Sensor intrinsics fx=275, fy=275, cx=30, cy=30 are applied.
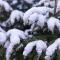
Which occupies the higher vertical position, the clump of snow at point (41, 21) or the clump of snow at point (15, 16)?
the clump of snow at point (15, 16)

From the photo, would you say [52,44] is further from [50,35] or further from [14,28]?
[14,28]

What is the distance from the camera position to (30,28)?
7.83 ft

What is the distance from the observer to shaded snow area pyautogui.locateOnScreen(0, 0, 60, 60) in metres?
2.02

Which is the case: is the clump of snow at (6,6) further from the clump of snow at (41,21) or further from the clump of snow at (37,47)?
the clump of snow at (37,47)

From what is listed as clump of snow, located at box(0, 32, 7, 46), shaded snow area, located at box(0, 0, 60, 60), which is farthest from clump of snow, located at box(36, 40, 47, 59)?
clump of snow, located at box(0, 32, 7, 46)

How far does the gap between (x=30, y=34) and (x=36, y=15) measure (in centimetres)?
17

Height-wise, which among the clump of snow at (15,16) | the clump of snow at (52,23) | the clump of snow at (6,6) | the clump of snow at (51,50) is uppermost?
the clump of snow at (6,6)

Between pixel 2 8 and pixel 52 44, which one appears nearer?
pixel 52 44

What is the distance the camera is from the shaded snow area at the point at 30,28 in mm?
2020

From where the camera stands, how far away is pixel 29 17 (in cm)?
228

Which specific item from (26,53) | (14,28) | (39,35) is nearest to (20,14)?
(14,28)

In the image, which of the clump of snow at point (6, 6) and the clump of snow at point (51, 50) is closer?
the clump of snow at point (51, 50)

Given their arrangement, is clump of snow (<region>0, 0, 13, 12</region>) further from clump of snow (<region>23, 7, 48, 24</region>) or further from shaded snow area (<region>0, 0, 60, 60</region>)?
clump of snow (<region>23, 7, 48, 24</region>)

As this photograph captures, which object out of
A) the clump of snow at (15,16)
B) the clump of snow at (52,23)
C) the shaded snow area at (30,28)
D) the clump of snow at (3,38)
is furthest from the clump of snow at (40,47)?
the clump of snow at (15,16)
